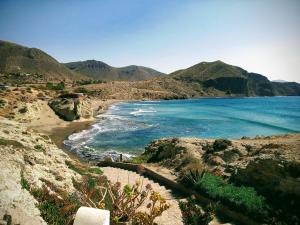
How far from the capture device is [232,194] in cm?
1498

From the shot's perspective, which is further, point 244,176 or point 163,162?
point 163,162

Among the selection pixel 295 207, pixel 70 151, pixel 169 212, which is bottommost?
pixel 70 151

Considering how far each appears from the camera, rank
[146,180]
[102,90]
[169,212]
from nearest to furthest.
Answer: [169,212] < [146,180] < [102,90]

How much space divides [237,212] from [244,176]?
4.02 metres

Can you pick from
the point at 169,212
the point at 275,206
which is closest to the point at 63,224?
the point at 169,212

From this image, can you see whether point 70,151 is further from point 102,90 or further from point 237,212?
point 102,90

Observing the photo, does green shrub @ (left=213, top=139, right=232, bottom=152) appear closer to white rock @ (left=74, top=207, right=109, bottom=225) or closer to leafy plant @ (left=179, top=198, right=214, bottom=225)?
leafy plant @ (left=179, top=198, right=214, bottom=225)

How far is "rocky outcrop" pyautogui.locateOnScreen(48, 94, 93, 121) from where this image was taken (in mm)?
60000

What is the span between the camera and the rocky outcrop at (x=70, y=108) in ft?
197

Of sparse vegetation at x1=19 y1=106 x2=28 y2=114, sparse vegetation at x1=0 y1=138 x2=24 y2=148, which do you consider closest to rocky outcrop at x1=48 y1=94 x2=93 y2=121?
sparse vegetation at x1=19 y1=106 x2=28 y2=114

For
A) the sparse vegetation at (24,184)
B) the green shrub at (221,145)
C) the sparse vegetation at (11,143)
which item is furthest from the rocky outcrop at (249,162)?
the sparse vegetation at (11,143)

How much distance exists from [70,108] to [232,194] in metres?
50.5

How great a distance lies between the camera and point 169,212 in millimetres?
14758

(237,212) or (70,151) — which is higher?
(237,212)
